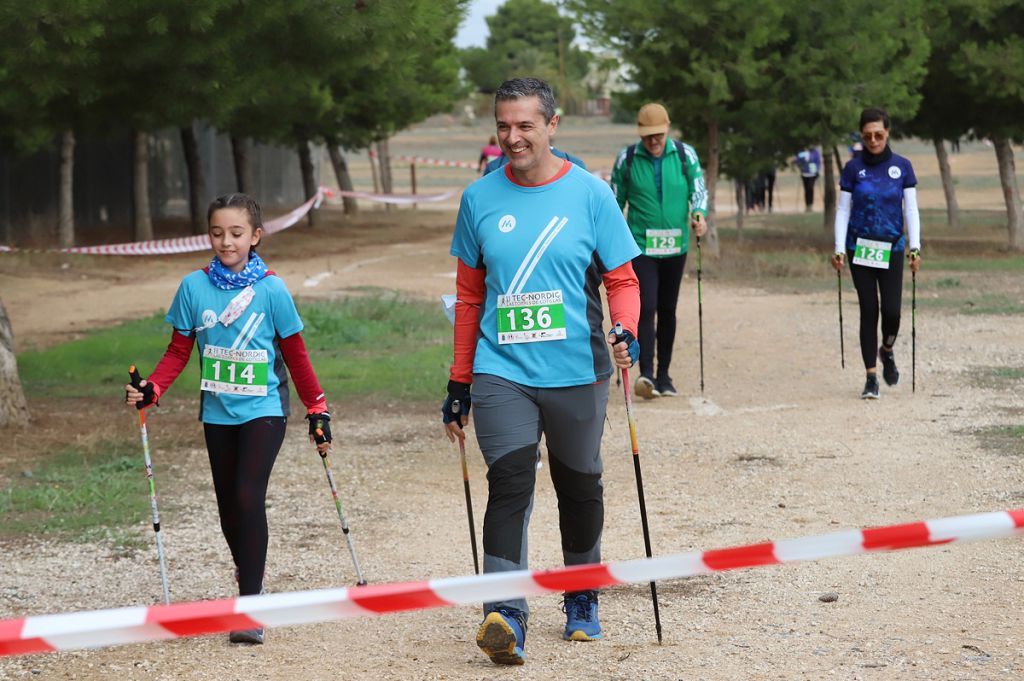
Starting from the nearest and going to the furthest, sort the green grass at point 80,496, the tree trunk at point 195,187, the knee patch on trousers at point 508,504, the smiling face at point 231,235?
the knee patch on trousers at point 508,504
the smiling face at point 231,235
the green grass at point 80,496
the tree trunk at point 195,187

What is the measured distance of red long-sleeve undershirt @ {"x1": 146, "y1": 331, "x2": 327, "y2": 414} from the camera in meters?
5.96

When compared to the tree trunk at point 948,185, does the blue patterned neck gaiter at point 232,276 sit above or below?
above

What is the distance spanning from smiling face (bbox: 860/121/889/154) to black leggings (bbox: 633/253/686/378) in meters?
1.44

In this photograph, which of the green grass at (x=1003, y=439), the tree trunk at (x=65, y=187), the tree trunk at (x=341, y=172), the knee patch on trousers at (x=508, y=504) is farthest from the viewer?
the tree trunk at (x=341, y=172)

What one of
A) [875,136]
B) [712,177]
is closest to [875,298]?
[875,136]

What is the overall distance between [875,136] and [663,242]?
1.56 meters

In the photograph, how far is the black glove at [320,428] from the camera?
590 cm

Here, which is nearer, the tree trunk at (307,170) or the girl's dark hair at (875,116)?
the girl's dark hair at (875,116)

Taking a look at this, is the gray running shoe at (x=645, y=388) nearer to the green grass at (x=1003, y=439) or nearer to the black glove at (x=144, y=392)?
the green grass at (x=1003, y=439)

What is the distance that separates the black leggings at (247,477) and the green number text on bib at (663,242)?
538 cm

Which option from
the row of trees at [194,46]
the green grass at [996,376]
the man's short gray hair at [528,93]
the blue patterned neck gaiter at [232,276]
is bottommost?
the green grass at [996,376]

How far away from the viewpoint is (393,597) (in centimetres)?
371

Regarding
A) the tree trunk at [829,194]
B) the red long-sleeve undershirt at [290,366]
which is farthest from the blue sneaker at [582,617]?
the tree trunk at [829,194]

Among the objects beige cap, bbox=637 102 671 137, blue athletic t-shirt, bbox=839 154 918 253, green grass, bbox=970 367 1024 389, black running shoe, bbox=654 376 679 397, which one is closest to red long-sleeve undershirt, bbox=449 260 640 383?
beige cap, bbox=637 102 671 137
